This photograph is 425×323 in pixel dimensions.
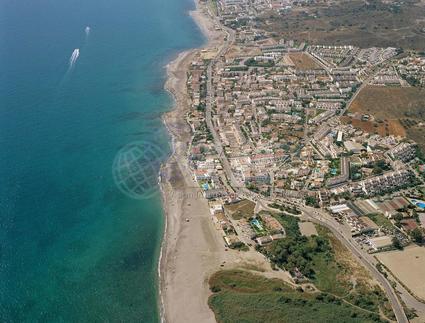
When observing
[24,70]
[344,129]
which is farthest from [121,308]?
[24,70]

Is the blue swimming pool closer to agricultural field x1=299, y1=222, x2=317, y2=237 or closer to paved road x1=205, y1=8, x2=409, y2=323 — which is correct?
paved road x1=205, y1=8, x2=409, y2=323

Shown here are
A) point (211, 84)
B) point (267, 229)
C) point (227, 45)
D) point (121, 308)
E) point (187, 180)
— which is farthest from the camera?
point (227, 45)

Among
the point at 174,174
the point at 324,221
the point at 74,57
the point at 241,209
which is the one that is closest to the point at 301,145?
the point at 324,221

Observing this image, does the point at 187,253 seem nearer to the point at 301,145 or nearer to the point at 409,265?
the point at 409,265

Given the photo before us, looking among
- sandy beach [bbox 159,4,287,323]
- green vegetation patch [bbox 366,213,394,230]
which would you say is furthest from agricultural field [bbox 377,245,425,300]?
sandy beach [bbox 159,4,287,323]

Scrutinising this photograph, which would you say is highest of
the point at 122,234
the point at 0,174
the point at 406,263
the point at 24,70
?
the point at 24,70

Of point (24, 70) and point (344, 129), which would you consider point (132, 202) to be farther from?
A: point (24, 70)

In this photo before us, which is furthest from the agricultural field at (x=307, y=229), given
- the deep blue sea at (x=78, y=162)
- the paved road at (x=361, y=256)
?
the deep blue sea at (x=78, y=162)

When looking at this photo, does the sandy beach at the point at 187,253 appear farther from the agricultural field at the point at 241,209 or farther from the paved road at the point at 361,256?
the paved road at the point at 361,256
